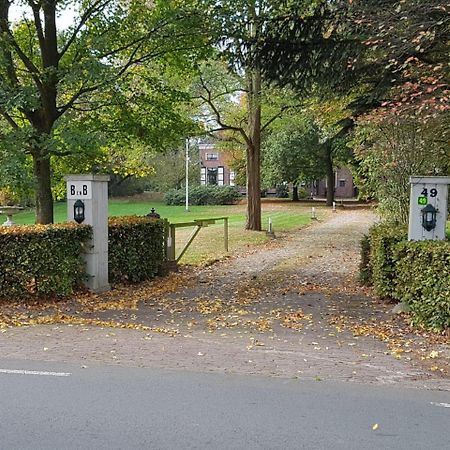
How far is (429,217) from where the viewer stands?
8.59m

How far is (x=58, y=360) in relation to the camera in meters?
6.05

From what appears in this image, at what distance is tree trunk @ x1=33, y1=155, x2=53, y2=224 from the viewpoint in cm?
1194

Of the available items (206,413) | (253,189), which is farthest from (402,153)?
(253,189)

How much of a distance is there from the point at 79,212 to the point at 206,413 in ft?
22.1

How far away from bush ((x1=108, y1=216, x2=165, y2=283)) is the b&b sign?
1003 millimetres

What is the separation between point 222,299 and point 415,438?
6.42 meters

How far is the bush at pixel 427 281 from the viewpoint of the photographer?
7.27m

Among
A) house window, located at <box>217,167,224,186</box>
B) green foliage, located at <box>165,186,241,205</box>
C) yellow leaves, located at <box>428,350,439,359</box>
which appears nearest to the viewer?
yellow leaves, located at <box>428,350,439,359</box>

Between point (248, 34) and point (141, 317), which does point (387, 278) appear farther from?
point (248, 34)

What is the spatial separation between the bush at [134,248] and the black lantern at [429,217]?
235 inches

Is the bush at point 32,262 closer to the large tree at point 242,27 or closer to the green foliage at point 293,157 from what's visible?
the large tree at point 242,27

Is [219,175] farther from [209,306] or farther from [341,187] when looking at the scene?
[209,306]

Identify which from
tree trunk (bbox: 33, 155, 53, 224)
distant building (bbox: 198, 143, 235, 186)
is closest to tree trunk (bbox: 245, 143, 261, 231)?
tree trunk (bbox: 33, 155, 53, 224)

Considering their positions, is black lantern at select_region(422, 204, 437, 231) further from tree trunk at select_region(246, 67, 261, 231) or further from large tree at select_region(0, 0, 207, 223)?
tree trunk at select_region(246, 67, 261, 231)
